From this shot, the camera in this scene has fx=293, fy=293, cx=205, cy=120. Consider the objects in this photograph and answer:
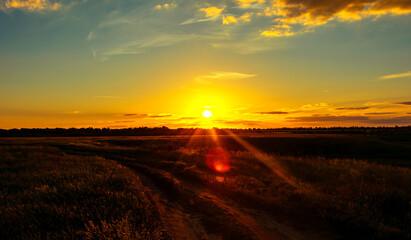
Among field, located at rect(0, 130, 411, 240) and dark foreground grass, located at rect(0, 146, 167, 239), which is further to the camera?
field, located at rect(0, 130, 411, 240)

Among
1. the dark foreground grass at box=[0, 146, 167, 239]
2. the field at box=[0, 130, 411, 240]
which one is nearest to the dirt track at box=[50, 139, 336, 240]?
the field at box=[0, 130, 411, 240]

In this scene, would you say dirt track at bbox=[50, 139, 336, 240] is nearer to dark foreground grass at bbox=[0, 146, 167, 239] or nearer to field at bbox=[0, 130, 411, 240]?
field at bbox=[0, 130, 411, 240]

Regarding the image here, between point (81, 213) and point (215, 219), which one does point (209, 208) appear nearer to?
point (215, 219)

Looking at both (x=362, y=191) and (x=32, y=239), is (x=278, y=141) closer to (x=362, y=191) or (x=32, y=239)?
(x=362, y=191)

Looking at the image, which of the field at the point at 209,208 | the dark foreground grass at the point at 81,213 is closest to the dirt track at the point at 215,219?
the field at the point at 209,208

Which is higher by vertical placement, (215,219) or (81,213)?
(81,213)

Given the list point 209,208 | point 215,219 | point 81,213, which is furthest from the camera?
point 209,208

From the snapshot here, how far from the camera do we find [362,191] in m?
13.6

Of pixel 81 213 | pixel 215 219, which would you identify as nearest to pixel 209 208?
pixel 215 219

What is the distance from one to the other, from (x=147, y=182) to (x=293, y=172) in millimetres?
10125

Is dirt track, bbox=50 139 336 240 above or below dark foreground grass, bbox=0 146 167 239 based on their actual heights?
below

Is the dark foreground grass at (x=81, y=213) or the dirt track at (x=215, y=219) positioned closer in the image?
the dark foreground grass at (x=81, y=213)

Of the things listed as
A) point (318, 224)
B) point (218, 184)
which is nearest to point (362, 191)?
point (318, 224)

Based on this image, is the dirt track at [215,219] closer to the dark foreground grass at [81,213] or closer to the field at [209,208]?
the field at [209,208]
